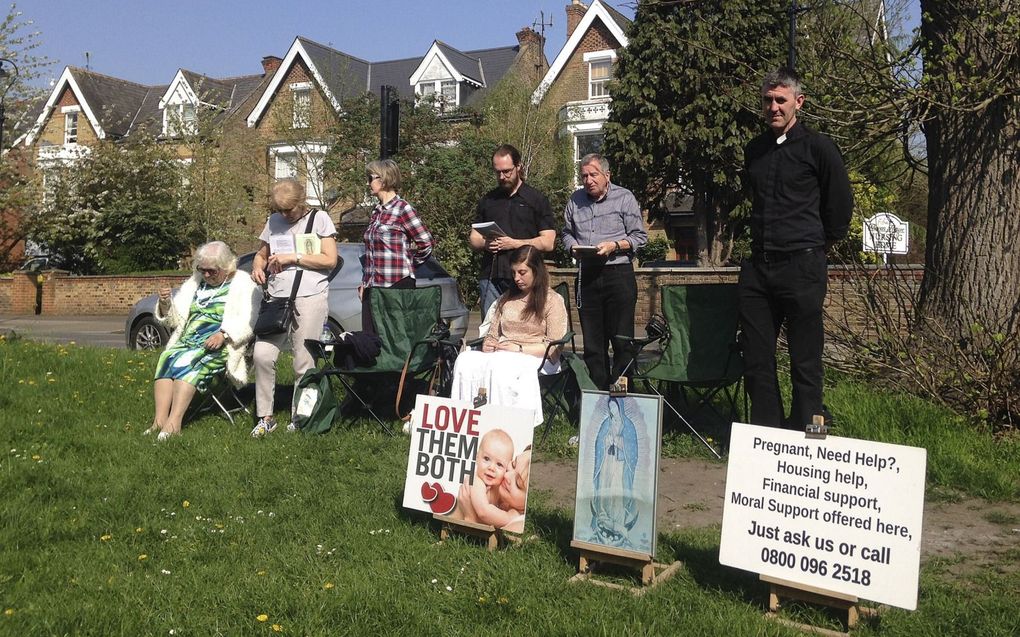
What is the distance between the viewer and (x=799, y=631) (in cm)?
335

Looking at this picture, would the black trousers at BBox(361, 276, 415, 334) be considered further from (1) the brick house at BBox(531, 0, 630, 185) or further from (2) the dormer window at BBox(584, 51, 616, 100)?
(2) the dormer window at BBox(584, 51, 616, 100)

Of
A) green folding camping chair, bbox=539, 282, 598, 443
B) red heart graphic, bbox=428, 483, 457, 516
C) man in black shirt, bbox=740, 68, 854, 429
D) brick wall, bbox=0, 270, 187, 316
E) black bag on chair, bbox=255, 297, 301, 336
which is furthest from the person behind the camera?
brick wall, bbox=0, 270, 187, 316

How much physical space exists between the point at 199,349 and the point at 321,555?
11.8ft

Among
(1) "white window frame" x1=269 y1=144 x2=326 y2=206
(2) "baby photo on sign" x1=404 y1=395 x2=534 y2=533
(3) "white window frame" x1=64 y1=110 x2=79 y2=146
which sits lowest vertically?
(2) "baby photo on sign" x1=404 y1=395 x2=534 y2=533

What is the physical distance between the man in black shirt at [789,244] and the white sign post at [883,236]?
253cm

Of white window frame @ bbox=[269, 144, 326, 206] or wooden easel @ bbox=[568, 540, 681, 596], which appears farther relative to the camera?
white window frame @ bbox=[269, 144, 326, 206]

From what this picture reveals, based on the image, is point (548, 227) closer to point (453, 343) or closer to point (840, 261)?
point (453, 343)

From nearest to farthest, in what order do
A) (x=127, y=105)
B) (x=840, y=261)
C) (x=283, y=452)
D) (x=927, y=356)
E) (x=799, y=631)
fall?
(x=799, y=631), (x=283, y=452), (x=927, y=356), (x=840, y=261), (x=127, y=105)

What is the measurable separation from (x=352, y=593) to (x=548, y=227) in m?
4.00

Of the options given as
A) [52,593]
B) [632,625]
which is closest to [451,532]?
[632,625]

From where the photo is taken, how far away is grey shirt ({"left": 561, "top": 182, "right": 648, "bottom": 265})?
6.78 m

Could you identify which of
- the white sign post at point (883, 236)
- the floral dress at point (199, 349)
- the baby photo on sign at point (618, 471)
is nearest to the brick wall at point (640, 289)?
the white sign post at point (883, 236)

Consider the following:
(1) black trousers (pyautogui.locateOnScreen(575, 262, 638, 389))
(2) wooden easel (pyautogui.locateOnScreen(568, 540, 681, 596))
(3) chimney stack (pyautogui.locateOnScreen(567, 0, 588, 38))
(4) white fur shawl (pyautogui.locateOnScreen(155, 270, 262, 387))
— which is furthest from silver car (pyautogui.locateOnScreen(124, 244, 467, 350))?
(3) chimney stack (pyautogui.locateOnScreen(567, 0, 588, 38))

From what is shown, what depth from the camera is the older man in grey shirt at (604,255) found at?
6.72 m
